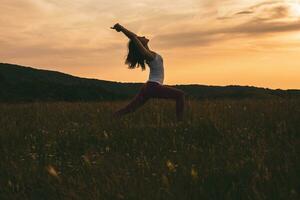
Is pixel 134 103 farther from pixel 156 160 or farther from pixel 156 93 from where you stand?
pixel 156 160

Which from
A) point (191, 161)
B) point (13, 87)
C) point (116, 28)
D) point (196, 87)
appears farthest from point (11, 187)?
point (196, 87)

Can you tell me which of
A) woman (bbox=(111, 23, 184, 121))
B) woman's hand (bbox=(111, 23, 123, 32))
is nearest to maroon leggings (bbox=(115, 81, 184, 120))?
woman (bbox=(111, 23, 184, 121))

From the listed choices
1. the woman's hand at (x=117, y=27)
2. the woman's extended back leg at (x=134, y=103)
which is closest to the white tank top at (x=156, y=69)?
the woman's extended back leg at (x=134, y=103)

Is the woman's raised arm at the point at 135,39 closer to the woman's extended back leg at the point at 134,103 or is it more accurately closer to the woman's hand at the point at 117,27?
the woman's hand at the point at 117,27

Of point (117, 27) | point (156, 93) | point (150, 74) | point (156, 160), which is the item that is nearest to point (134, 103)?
point (156, 93)

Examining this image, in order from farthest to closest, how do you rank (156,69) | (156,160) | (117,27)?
(156,69), (117,27), (156,160)

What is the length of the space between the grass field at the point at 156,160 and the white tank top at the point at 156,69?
92 cm

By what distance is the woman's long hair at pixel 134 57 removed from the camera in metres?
9.70

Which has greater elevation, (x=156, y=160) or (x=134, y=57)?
(x=134, y=57)

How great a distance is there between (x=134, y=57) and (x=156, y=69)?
471 millimetres

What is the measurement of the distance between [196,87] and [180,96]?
33574 mm

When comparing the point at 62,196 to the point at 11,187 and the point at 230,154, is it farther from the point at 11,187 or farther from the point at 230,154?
the point at 230,154

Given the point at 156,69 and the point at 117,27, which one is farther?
the point at 156,69

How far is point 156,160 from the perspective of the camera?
17.7 ft
